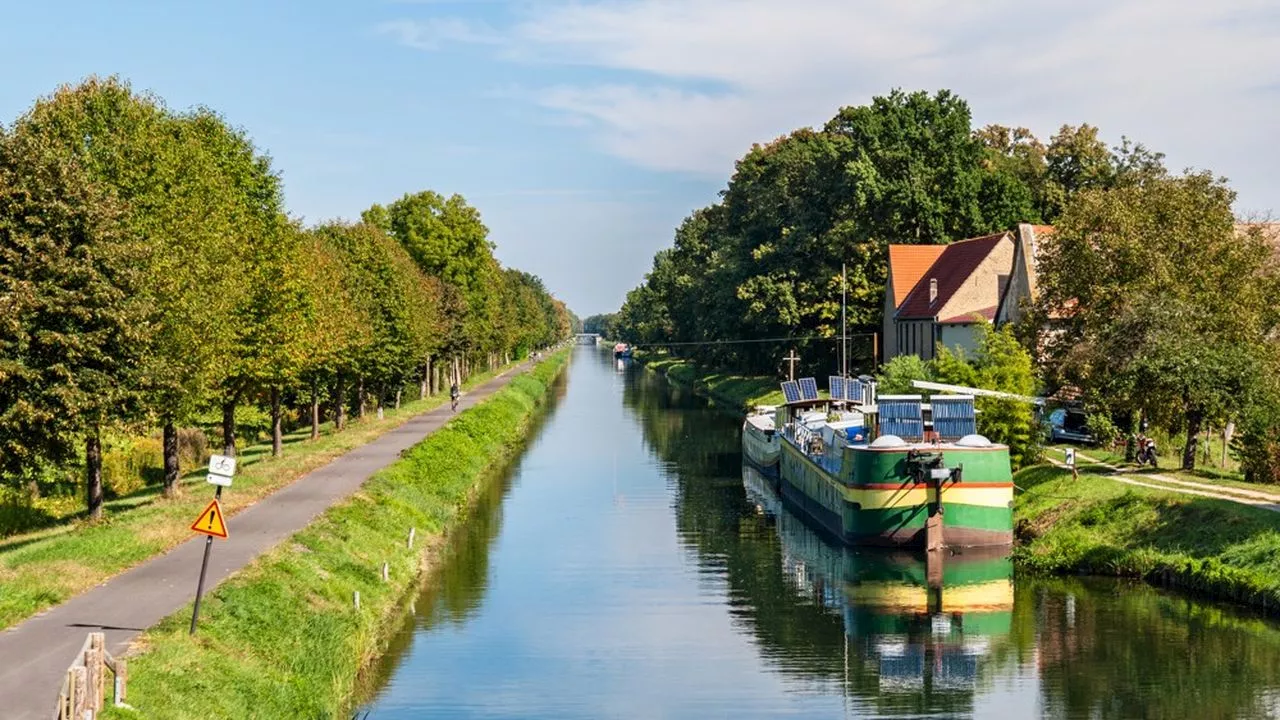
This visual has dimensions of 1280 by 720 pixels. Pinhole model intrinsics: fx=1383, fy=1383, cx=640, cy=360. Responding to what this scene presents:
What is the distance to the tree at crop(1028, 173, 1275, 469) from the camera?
131 feet

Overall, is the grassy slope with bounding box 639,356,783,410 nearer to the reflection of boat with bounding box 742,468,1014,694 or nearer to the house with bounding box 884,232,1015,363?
the house with bounding box 884,232,1015,363

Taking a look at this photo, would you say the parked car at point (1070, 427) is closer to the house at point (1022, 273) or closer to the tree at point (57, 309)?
the house at point (1022, 273)

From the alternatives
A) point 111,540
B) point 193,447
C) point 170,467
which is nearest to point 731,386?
point 193,447

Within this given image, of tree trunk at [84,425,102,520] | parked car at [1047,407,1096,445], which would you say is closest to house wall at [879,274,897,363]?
parked car at [1047,407,1096,445]

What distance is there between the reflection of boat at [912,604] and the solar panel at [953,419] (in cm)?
412

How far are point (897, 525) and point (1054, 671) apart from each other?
12.8m

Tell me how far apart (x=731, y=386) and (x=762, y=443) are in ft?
179

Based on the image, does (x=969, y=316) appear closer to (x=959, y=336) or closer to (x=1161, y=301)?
(x=959, y=336)

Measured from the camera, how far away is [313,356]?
52.2 meters

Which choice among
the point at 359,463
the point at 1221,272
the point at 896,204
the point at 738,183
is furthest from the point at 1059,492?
the point at 738,183

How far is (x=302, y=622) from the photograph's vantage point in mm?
26234

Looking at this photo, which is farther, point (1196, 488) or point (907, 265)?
point (907, 265)

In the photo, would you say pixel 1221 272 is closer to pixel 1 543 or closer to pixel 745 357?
pixel 1 543

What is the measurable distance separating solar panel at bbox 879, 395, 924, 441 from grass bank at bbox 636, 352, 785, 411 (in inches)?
1817
